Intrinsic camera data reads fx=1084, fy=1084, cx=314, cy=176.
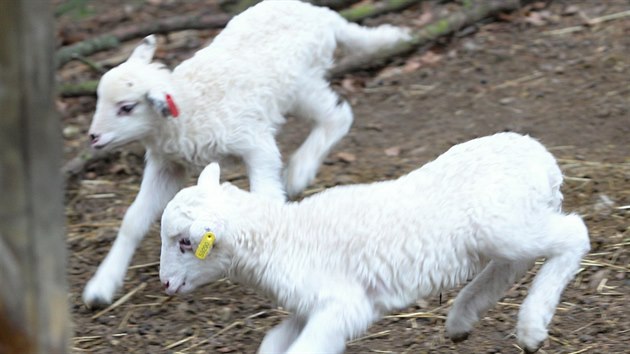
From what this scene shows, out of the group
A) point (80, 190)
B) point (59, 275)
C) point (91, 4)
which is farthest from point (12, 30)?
point (91, 4)

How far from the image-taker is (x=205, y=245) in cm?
442

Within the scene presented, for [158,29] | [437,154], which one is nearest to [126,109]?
[437,154]

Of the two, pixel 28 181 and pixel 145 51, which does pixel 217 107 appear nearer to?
pixel 145 51

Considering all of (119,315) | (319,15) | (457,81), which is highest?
(319,15)

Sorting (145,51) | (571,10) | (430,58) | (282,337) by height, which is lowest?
(282,337)

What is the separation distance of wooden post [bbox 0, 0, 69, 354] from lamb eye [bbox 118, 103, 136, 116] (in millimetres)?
3301

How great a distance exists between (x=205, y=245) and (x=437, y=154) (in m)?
3.09

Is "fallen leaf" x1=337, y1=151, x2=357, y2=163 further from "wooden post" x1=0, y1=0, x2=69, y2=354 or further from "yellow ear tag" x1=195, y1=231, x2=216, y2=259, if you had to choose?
"wooden post" x1=0, y1=0, x2=69, y2=354

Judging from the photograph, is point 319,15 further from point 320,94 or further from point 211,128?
point 211,128

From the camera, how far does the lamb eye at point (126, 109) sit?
579 cm

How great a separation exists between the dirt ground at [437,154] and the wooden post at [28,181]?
2.87 m

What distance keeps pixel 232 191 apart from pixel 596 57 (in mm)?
4526

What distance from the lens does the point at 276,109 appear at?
6.25 metres

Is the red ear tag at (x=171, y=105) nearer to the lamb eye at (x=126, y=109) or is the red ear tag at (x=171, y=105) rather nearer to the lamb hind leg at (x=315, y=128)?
the lamb eye at (x=126, y=109)
